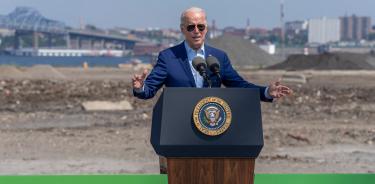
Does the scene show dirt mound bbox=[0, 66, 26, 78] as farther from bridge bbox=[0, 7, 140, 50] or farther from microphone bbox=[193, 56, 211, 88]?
bridge bbox=[0, 7, 140, 50]

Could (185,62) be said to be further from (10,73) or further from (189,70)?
(10,73)

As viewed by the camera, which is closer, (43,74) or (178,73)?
(178,73)

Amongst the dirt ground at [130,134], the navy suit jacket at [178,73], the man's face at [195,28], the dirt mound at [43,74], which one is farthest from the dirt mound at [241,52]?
the man's face at [195,28]

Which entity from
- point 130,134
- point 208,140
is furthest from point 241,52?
point 208,140

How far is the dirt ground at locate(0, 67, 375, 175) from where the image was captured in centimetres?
1636

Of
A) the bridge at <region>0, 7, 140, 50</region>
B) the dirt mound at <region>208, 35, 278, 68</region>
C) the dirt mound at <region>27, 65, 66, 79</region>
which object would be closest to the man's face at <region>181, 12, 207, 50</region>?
the dirt mound at <region>27, 65, 66, 79</region>

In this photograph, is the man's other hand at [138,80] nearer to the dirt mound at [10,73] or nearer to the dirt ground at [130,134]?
the dirt ground at [130,134]

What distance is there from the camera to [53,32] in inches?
7239

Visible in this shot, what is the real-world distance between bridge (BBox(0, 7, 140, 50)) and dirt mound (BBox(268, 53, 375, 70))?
106 meters

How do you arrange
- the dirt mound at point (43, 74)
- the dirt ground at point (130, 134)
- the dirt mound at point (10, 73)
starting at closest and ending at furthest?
the dirt ground at point (130, 134), the dirt mound at point (10, 73), the dirt mound at point (43, 74)

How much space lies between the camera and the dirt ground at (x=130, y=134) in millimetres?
16359

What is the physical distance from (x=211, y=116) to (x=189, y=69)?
638mm

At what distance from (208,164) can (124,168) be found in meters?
10.9

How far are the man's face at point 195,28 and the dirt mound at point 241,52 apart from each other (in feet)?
242
